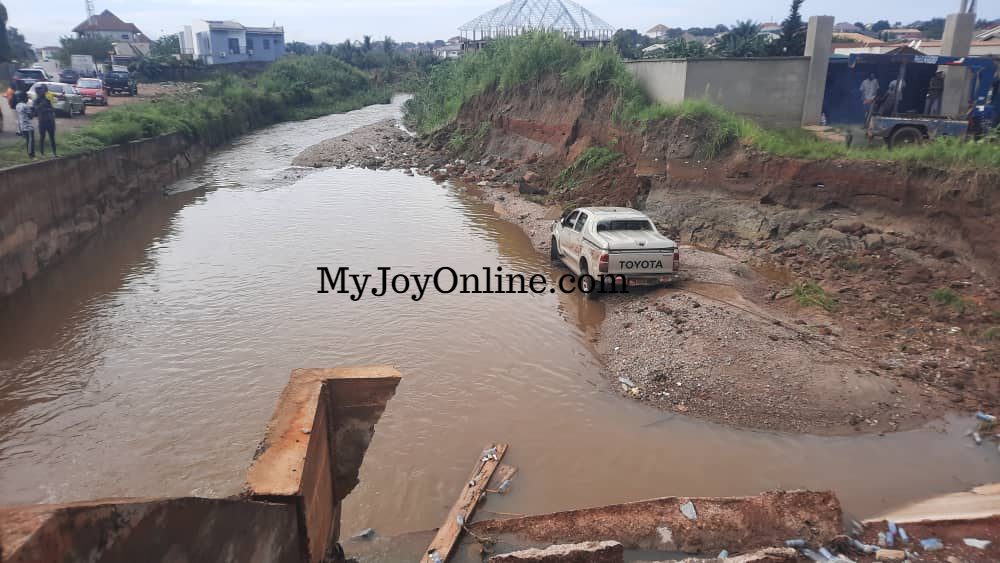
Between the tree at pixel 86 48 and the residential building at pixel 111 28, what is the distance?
30.2ft

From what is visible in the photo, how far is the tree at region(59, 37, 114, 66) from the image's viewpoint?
6681 centimetres

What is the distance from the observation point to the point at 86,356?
11258 mm

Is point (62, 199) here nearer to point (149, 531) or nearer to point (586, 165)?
point (586, 165)

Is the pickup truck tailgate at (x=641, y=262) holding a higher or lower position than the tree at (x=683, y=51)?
lower

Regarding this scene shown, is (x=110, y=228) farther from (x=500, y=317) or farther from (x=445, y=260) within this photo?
(x=500, y=317)

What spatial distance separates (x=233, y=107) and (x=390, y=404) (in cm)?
3791

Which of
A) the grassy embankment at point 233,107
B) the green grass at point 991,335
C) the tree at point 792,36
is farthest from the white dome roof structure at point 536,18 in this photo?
the green grass at point 991,335

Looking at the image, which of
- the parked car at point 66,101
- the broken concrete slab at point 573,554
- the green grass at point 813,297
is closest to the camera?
the broken concrete slab at point 573,554

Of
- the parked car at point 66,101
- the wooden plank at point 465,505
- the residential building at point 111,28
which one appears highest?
the residential building at point 111,28

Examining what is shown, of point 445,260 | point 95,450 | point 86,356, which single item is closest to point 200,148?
point 445,260

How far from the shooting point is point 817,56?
19.1 meters

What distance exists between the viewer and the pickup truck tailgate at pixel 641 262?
1252 centimetres

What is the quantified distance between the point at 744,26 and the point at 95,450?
130ft

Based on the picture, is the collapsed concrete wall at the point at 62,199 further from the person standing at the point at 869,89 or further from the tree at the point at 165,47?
the tree at the point at 165,47
